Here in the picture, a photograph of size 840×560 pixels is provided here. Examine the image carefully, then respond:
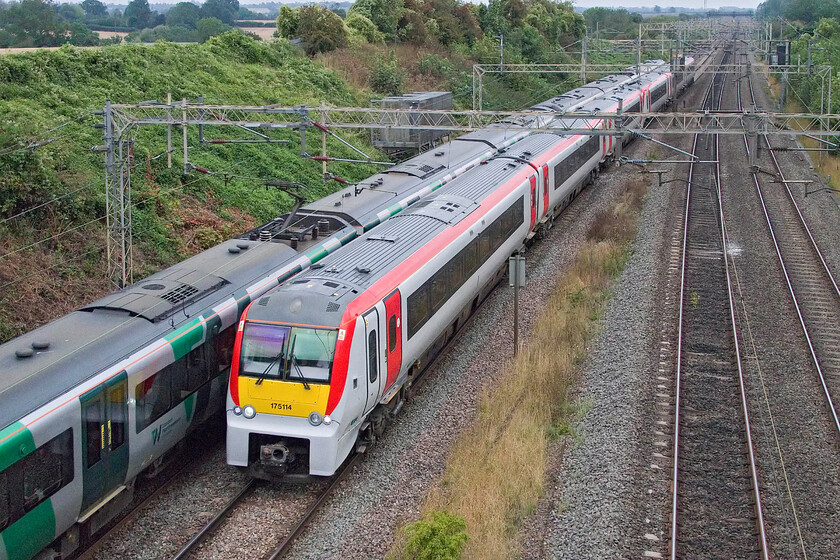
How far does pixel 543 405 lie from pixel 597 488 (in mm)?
2852

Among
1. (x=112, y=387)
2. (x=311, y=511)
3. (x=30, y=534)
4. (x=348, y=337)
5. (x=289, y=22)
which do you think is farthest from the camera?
(x=289, y=22)

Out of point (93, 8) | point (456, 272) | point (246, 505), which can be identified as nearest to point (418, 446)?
point (246, 505)

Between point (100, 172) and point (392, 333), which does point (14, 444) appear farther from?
point (100, 172)

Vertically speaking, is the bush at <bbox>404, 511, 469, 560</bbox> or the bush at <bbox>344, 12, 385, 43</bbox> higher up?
the bush at <bbox>344, 12, 385, 43</bbox>

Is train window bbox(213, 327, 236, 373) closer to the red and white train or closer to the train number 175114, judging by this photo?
the red and white train

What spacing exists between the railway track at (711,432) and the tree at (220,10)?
72913 mm

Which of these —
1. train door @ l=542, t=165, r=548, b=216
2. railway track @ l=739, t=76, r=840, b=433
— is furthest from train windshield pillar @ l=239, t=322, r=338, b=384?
train door @ l=542, t=165, r=548, b=216

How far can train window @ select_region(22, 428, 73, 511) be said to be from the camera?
9.43m

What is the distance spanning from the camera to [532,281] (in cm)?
2212

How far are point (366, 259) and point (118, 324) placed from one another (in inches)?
151

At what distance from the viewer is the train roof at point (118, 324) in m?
10.1

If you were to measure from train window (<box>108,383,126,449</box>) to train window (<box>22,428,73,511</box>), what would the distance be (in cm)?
72

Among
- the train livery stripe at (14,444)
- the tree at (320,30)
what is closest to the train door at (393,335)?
the train livery stripe at (14,444)

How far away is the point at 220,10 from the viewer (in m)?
90.2
